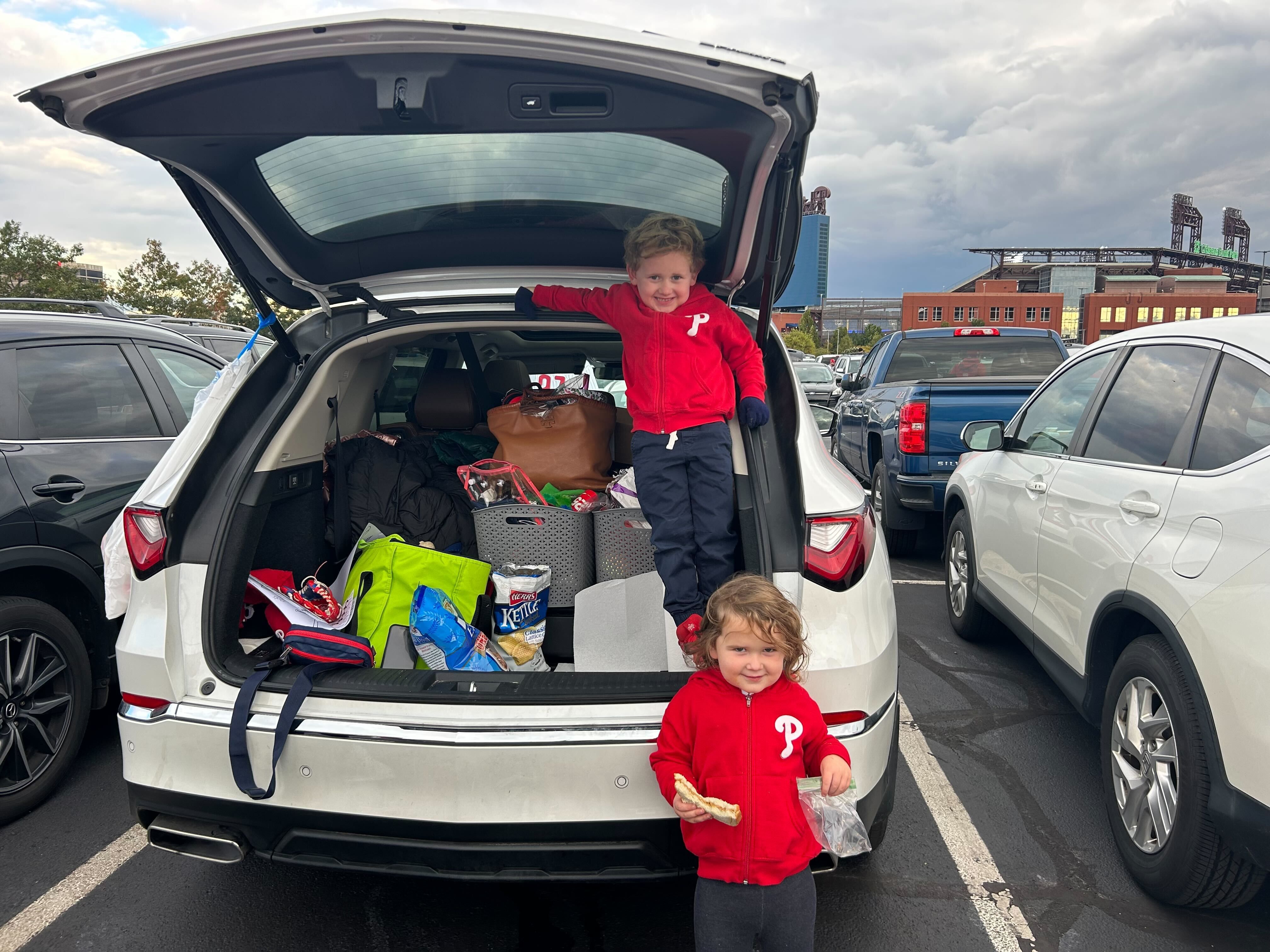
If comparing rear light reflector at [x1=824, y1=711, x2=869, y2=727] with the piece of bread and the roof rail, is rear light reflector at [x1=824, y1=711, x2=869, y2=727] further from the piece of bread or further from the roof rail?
the roof rail

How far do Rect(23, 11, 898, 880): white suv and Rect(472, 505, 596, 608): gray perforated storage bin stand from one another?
0.73m

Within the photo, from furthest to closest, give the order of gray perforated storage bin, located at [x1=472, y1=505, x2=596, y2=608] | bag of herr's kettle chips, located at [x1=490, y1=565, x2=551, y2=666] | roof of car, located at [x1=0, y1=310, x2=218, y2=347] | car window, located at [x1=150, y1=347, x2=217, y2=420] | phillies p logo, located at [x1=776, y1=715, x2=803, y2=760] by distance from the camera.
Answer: car window, located at [x1=150, y1=347, x2=217, y2=420], roof of car, located at [x1=0, y1=310, x2=218, y2=347], gray perforated storage bin, located at [x1=472, y1=505, x2=596, y2=608], bag of herr's kettle chips, located at [x1=490, y1=565, x2=551, y2=666], phillies p logo, located at [x1=776, y1=715, x2=803, y2=760]

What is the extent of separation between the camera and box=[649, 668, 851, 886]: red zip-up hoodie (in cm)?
182

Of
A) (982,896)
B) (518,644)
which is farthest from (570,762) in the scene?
(982,896)

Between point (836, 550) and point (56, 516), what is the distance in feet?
9.39

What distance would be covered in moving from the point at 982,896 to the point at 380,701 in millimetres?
1921

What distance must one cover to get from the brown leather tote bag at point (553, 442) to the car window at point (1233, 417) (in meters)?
2.23

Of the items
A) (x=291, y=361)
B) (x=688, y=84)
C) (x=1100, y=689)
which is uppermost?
(x=688, y=84)

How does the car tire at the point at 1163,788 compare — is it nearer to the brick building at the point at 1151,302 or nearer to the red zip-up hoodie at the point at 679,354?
the red zip-up hoodie at the point at 679,354

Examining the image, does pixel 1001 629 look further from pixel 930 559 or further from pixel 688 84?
pixel 688 84

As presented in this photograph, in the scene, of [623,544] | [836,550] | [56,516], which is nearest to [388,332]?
[623,544]

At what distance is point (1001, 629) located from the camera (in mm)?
4766

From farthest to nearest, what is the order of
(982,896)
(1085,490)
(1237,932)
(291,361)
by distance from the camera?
1. (1085,490)
2. (291,361)
3. (982,896)
4. (1237,932)

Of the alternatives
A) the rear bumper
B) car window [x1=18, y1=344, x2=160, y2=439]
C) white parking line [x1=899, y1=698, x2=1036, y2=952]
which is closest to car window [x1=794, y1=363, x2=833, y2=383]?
white parking line [x1=899, y1=698, x2=1036, y2=952]
